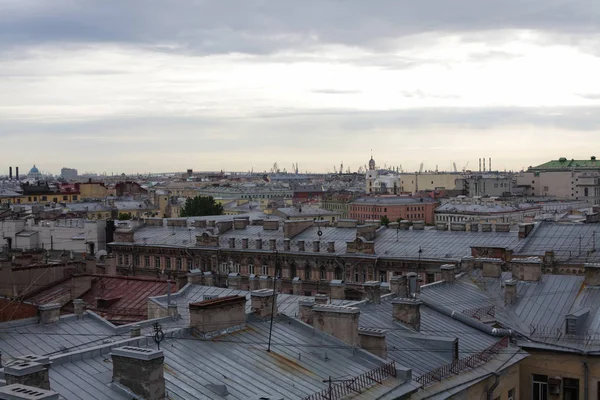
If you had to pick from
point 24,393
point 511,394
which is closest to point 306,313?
point 511,394

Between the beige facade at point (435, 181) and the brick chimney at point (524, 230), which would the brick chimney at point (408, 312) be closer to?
the brick chimney at point (524, 230)

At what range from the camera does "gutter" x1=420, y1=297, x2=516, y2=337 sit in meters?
20.8

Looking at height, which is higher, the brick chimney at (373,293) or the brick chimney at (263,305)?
the brick chimney at (263,305)

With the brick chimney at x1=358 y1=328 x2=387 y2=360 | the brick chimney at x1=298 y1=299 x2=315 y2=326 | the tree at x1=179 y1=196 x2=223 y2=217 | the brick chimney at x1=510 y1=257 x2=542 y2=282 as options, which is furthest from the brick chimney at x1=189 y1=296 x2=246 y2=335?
the tree at x1=179 y1=196 x2=223 y2=217

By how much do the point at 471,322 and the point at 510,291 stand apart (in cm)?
330

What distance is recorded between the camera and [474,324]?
2103 centimetres

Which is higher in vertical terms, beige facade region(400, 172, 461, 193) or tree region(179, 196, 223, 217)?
beige facade region(400, 172, 461, 193)

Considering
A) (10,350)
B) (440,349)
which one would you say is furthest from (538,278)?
(10,350)

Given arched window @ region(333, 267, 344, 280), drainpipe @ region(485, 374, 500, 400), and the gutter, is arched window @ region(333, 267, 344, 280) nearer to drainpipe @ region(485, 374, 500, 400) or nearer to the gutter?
the gutter

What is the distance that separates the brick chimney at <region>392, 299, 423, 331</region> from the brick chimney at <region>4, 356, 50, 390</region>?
9961mm

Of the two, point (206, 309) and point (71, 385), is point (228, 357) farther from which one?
point (71, 385)

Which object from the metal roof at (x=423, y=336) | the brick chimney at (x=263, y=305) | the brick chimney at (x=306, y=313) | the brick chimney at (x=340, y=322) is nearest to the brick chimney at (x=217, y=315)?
the brick chimney at (x=263, y=305)

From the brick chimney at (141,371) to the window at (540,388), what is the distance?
1103cm

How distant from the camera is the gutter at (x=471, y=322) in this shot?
20781 millimetres
